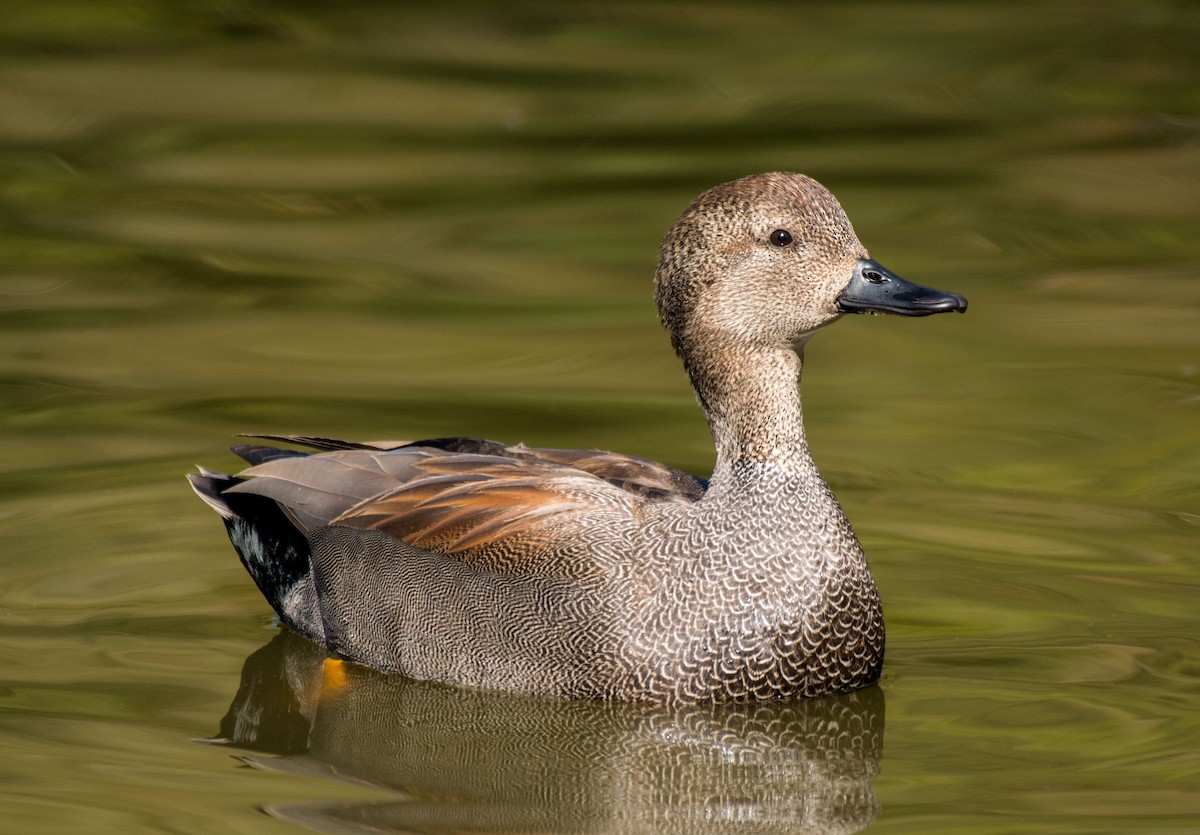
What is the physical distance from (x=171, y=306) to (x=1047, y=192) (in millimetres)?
5928

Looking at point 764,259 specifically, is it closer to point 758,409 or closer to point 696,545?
point 758,409

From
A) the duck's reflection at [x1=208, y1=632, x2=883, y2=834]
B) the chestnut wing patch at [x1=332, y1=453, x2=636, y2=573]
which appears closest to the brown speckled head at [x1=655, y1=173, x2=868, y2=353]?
the chestnut wing patch at [x1=332, y1=453, x2=636, y2=573]

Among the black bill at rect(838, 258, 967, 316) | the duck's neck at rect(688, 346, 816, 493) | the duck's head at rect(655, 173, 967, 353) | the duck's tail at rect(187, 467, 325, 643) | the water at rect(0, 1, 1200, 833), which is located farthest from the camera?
the duck's tail at rect(187, 467, 325, 643)

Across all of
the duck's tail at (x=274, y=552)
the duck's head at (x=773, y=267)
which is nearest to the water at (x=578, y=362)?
the duck's tail at (x=274, y=552)

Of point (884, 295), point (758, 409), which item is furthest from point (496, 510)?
point (884, 295)

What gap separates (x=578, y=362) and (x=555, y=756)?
4698 millimetres

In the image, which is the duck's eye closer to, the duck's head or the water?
the duck's head

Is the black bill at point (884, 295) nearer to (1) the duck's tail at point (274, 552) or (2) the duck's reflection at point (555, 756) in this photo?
(2) the duck's reflection at point (555, 756)

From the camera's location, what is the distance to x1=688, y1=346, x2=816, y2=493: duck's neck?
24.8 feet

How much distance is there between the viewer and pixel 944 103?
53.2 ft

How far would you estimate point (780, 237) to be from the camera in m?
7.46

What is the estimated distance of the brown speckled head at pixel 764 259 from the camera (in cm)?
743

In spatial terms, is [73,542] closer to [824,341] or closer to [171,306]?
[171,306]

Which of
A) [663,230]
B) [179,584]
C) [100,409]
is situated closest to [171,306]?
[100,409]
